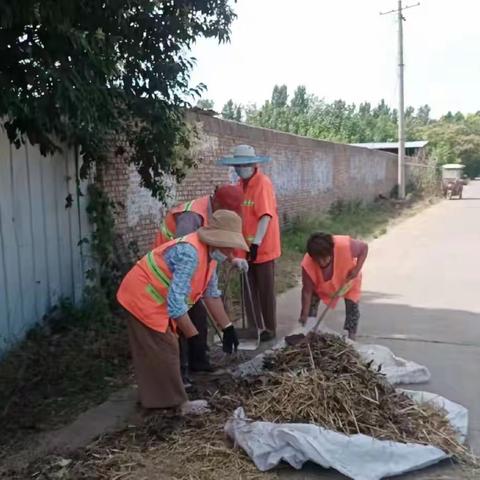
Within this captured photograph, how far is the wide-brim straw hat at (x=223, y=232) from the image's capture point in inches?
143

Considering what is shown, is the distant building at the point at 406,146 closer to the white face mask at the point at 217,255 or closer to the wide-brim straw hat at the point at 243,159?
the wide-brim straw hat at the point at 243,159

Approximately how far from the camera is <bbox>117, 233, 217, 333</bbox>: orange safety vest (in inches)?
143

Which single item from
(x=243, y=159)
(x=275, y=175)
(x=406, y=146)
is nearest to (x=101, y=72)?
(x=243, y=159)

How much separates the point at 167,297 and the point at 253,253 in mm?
2198

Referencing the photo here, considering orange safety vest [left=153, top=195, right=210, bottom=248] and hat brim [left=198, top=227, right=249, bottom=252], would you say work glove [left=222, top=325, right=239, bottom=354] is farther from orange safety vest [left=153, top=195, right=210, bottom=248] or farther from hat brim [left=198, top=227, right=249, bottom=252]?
orange safety vest [left=153, top=195, right=210, bottom=248]

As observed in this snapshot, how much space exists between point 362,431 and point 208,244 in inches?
52.5

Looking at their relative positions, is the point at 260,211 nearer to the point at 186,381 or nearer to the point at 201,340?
the point at 201,340

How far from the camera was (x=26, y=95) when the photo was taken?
3816mm

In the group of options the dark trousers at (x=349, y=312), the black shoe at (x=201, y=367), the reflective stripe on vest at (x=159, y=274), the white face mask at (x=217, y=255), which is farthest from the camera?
the dark trousers at (x=349, y=312)

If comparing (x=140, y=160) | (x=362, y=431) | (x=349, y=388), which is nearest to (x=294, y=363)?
(x=349, y=388)

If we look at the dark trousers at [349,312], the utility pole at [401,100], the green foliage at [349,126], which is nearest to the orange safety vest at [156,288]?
the dark trousers at [349,312]

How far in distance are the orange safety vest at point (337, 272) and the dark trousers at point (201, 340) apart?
38.7 inches

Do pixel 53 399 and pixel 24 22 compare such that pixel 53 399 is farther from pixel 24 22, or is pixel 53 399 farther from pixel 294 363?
pixel 24 22

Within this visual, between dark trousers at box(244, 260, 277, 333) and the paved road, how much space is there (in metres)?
0.84
